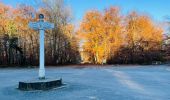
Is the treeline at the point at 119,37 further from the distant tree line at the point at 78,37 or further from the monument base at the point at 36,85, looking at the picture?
the monument base at the point at 36,85

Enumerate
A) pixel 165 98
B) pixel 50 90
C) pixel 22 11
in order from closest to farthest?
pixel 165 98
pixel 50 90
pixel 22 11

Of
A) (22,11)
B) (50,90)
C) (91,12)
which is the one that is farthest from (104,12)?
(50,90)

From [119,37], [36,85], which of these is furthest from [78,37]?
[36,85]

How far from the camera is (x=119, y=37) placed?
31031mm

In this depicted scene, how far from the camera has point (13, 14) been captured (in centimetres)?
3045

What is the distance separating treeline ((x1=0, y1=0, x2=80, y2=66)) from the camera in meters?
30.0

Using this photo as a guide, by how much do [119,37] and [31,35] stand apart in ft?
28.1

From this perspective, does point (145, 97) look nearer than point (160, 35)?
Yes

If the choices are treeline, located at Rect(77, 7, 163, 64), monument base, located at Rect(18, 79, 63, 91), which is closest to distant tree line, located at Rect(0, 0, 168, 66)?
treeline, located at Rect(77, 7, 163, 64)

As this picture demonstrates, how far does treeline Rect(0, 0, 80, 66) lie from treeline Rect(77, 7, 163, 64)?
67.8 inches

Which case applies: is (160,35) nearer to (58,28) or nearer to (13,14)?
(58,28)

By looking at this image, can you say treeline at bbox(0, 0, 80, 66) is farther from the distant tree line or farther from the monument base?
the monument base

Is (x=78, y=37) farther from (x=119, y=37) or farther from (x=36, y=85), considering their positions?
(x=36, y=85)

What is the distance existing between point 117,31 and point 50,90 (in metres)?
21.7
